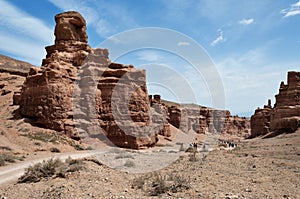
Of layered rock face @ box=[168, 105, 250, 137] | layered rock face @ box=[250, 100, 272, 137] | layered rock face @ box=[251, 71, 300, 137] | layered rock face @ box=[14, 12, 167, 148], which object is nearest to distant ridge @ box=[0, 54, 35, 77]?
layered rock face @ box=[14, 12, 167, 148]

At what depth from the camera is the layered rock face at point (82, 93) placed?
24094 mm

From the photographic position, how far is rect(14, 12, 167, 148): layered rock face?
79.0 feet

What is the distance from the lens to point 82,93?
85.9 ft

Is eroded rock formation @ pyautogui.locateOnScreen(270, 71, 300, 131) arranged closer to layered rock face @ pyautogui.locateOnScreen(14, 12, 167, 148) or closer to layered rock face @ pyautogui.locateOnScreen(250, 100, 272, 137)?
layered rock face @ pyautogui.locateOnScreen(250, 100, 272, 137)

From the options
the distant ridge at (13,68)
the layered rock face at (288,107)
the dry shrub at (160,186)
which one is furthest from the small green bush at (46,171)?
the distant ridge at (13,68)

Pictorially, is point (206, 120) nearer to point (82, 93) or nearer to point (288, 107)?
point (288, 107)

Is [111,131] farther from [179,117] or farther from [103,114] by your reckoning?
[179,117]

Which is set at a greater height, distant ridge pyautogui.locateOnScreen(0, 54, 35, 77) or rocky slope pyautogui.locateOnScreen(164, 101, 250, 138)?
distant ridge pyautogui.locateOnScreen(0, 54, 35, 77)

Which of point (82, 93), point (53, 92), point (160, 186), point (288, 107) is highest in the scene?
point (288, 107)

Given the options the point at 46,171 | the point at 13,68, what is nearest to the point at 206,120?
the point at 13,68

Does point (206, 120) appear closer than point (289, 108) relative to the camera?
No

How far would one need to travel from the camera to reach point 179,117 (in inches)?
2813

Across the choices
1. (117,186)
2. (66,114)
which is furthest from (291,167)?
(66,114)

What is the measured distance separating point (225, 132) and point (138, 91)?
74992 mm
